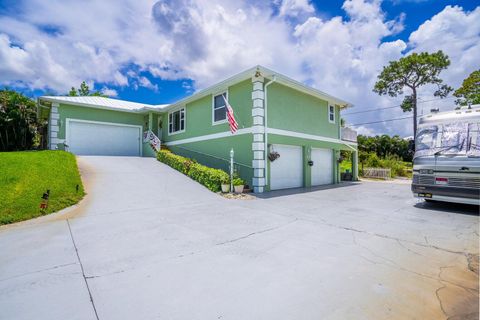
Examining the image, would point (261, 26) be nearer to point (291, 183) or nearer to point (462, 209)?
point (291, 183)

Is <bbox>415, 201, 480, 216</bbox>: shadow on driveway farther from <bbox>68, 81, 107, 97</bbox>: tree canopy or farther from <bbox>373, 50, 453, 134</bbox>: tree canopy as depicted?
<bbox>68, 81, 107, 97</bbox>: tree canopy

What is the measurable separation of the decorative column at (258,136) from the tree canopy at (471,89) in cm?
2410

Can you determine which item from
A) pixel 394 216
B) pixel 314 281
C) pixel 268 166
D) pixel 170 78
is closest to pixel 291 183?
pixel 268 166

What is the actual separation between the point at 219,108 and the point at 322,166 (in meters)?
7.24

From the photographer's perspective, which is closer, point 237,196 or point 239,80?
point 237,196

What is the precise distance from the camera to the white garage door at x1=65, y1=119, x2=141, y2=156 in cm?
1566

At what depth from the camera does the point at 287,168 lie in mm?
11930

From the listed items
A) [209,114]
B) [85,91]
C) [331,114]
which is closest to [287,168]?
[209,114]

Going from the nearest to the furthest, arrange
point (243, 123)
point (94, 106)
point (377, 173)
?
1. point (243, 123)
2. point (94, 106)
3. point (377, 173)

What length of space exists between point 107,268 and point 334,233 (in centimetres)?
404

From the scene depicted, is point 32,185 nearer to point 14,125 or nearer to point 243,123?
point 243,123

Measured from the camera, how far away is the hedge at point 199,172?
32.0 ft

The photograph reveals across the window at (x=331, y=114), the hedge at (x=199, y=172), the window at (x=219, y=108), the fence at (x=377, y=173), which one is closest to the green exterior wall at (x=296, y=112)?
the window at (x=331, y=114)

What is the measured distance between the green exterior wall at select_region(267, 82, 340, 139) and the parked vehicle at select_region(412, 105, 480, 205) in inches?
218
